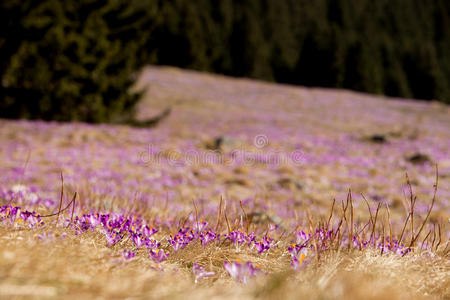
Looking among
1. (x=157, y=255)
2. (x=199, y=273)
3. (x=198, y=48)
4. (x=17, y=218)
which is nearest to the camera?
(x=199, y=273)

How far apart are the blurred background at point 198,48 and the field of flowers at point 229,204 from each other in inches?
54.7

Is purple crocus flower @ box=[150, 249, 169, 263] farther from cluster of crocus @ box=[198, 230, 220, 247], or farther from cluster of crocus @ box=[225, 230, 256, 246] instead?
cluster of crocus @ box=[225, 230, 256, 246]

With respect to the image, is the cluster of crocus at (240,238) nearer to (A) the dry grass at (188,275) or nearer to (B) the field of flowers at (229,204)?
(B) the field of flowers at (229,204)

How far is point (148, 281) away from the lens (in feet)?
4.82

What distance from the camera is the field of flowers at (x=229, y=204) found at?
1524 mm

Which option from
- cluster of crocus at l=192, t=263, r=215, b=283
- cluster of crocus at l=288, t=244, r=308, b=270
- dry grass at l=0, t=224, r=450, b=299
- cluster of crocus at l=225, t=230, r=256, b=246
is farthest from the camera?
cluster of crocus at l=225, t=230, r=256, b=246

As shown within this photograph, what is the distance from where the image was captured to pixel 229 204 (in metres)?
4.45

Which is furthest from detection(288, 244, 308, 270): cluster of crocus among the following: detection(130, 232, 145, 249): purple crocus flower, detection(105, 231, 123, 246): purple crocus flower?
detection(105, 231, 123, 246): purple crocus flower

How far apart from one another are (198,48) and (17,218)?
1792 inches

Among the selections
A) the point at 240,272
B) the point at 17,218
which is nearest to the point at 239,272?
the point at 240,272

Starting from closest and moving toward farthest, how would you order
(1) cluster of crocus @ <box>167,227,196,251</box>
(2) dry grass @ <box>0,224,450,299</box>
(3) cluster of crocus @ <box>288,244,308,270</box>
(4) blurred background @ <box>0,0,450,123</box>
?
(2) dry grass @ <box>0,224,450,299</box> → (3) cluster of crocus @ <box>288,244,308,270</box> → (1) cluster of crocus @ <box>167,227,196,251</box> → (4) blurred background @ <box>0,0,450,123</box>

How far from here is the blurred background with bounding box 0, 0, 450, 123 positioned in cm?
1287

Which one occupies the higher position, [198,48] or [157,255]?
[198,48]

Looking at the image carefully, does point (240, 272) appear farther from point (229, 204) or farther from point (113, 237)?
point (229, 204)
